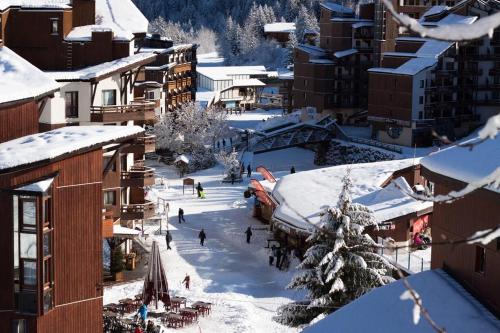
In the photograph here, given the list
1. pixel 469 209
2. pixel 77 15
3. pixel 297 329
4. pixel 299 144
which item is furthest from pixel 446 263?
pixel 299 144

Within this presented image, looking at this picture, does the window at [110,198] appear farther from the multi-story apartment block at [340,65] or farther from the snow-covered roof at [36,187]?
the multi-story apartment block at [340,65]

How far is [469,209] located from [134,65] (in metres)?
21.1

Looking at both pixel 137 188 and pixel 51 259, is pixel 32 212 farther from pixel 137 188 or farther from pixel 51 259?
pixel 137 188

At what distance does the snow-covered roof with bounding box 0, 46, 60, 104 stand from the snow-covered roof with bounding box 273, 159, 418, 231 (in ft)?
56.2

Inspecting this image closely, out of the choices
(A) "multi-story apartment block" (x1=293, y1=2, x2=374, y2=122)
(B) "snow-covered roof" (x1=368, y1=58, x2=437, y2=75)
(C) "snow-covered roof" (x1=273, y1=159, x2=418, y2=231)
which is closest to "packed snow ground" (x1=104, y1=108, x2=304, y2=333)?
(C) "snow-covered roof" (x1=273, y1=159, x2=418, y2=231)

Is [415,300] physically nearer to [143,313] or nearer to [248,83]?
[143,313]

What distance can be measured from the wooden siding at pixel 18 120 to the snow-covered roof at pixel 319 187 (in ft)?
57.6

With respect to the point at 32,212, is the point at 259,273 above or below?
below

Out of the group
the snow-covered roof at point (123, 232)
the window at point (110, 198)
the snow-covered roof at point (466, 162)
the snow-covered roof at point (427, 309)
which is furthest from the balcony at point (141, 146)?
the snow-covered roof at point (427, 309)

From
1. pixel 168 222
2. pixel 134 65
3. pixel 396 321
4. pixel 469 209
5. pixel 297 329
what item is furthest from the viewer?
pixel 168 222

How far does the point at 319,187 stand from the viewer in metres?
42.6

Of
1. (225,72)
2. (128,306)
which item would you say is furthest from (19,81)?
(225,72)

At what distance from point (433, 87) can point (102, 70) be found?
131ft

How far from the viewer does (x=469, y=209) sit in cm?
1437
